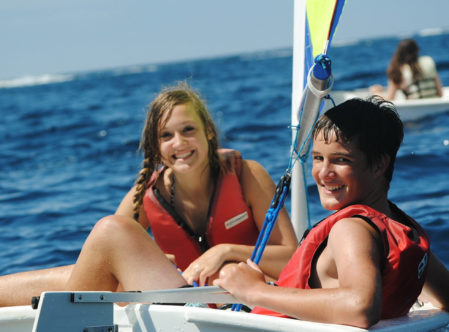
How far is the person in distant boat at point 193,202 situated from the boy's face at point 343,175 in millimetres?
959

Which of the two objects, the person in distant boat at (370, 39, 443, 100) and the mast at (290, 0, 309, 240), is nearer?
the mast at (290, 0, 309, 240)

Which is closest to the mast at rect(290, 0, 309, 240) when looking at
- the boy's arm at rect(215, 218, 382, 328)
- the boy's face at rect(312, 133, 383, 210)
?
the boy's face at rect(312, 133, 383, 210)

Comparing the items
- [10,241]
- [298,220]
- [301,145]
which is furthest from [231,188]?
[10,241]

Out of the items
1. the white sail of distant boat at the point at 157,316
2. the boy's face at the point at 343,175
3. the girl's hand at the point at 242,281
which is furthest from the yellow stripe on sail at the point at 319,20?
the girl's hand at the point at 242,281

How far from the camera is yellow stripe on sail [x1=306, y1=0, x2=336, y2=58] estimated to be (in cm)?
235

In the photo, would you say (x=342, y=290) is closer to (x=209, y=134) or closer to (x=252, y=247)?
(x=252, y=247)

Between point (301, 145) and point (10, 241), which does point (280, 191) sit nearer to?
point (301, 145)

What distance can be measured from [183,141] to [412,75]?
788 cm

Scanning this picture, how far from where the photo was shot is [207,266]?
282cm

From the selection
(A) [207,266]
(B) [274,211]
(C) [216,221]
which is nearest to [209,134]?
(C) [216,221]

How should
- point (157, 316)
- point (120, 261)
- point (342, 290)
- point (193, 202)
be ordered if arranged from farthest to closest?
1. point (193, 202)
2. point (120, 261)
3. point (157, 316)
4. point (342, 290)

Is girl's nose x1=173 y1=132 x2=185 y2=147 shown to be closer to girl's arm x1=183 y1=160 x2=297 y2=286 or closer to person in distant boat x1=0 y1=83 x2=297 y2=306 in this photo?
person in distant boat x1=0 y1=83 x2=297 y2=306

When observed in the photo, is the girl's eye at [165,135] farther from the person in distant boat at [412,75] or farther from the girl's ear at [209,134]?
the person in distant boat at [412,75]

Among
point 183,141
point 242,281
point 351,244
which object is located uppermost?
point 183,141
